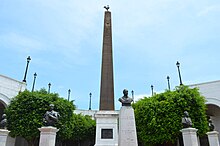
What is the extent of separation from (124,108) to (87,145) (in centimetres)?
2894

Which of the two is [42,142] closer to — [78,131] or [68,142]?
[78,131]

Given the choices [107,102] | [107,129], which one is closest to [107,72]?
[107,102]

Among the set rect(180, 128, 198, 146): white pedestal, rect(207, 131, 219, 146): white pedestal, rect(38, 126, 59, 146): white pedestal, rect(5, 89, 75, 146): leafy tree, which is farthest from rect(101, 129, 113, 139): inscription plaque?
rect(207, 131, 219, 146): white pedestal

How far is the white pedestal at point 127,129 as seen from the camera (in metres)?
10.2

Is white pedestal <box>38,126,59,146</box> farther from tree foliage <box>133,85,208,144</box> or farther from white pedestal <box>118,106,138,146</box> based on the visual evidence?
tree foliage <box>133,85,208,144</box>

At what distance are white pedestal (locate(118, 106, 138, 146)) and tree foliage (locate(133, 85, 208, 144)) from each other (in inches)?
407

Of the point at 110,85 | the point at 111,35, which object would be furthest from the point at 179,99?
the point at 111,35

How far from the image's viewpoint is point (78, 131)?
3062 centimetres

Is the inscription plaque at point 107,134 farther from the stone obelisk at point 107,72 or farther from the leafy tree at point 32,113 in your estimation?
the leafy tree at point 32,113

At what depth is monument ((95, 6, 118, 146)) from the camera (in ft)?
50.1

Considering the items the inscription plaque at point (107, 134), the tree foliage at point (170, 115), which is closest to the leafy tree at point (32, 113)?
the inscription plaque at point (107, 134)

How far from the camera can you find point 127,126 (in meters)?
10.5

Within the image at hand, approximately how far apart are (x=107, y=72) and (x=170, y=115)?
291 inches

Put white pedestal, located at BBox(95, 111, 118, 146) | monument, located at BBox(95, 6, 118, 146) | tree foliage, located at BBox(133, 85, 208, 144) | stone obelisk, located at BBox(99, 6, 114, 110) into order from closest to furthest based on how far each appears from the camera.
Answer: white pedestal, located at BBox(95, 111, 118, 146) < monument, located at BBox(95, 6, 118, 146) < stone obelisk, located at BBox(99, 6, 114, 110) < tree foliage, located at BBox(133, 85, 208, 144)
